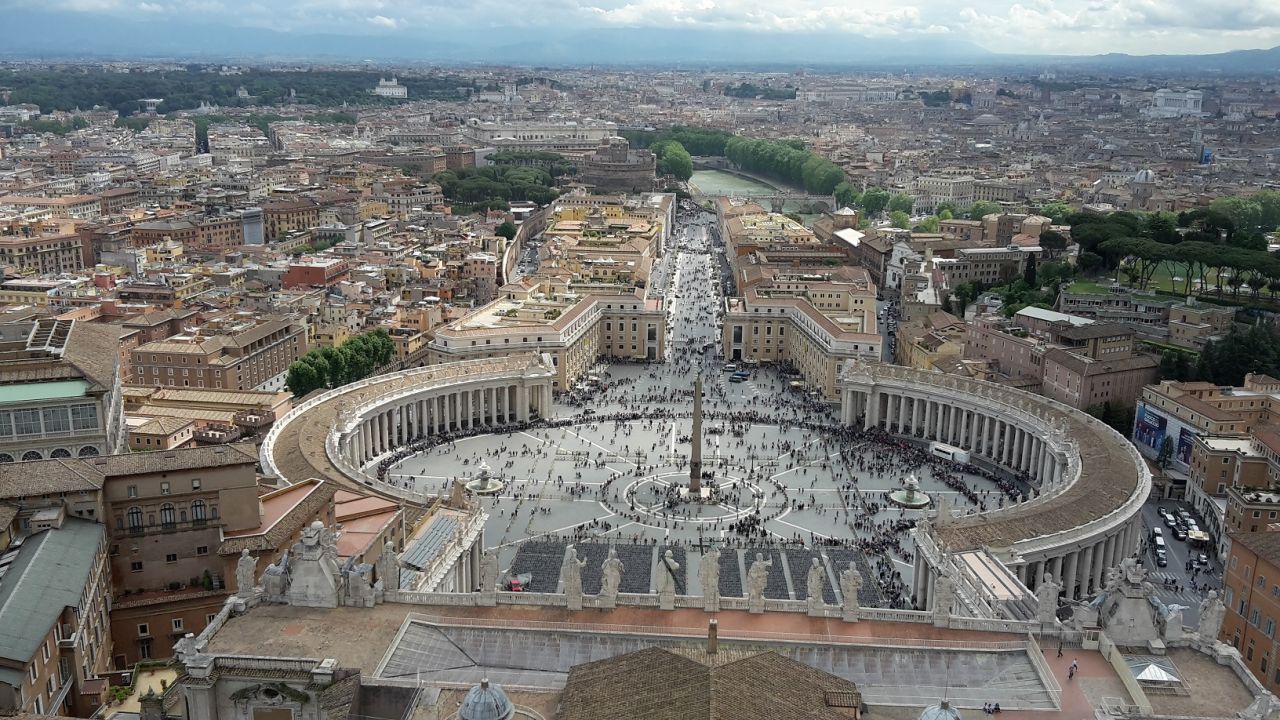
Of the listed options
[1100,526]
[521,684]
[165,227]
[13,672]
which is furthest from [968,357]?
[165,227]

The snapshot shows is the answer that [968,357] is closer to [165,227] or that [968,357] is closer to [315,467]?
[315,467]

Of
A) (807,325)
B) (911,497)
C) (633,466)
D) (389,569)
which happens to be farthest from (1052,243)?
(389,569)

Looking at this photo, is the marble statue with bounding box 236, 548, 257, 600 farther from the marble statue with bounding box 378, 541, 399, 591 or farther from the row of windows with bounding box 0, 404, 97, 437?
the row of windows with bounding box 0, 404, 97, 437

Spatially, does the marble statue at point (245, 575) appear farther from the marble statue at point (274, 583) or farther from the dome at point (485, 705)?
the dome at point (485, 705)

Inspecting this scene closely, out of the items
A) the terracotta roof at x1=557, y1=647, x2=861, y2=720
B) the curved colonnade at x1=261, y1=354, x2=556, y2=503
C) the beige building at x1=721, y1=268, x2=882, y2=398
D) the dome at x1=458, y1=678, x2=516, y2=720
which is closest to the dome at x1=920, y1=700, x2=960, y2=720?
the terracotta roof at x1=557, y1=647, x2=861, y2=720

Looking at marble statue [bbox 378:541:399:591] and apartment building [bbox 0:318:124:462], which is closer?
marble statue [bbox 378:541:399:591]

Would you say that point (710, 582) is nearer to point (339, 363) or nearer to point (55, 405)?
point (55, 405)
